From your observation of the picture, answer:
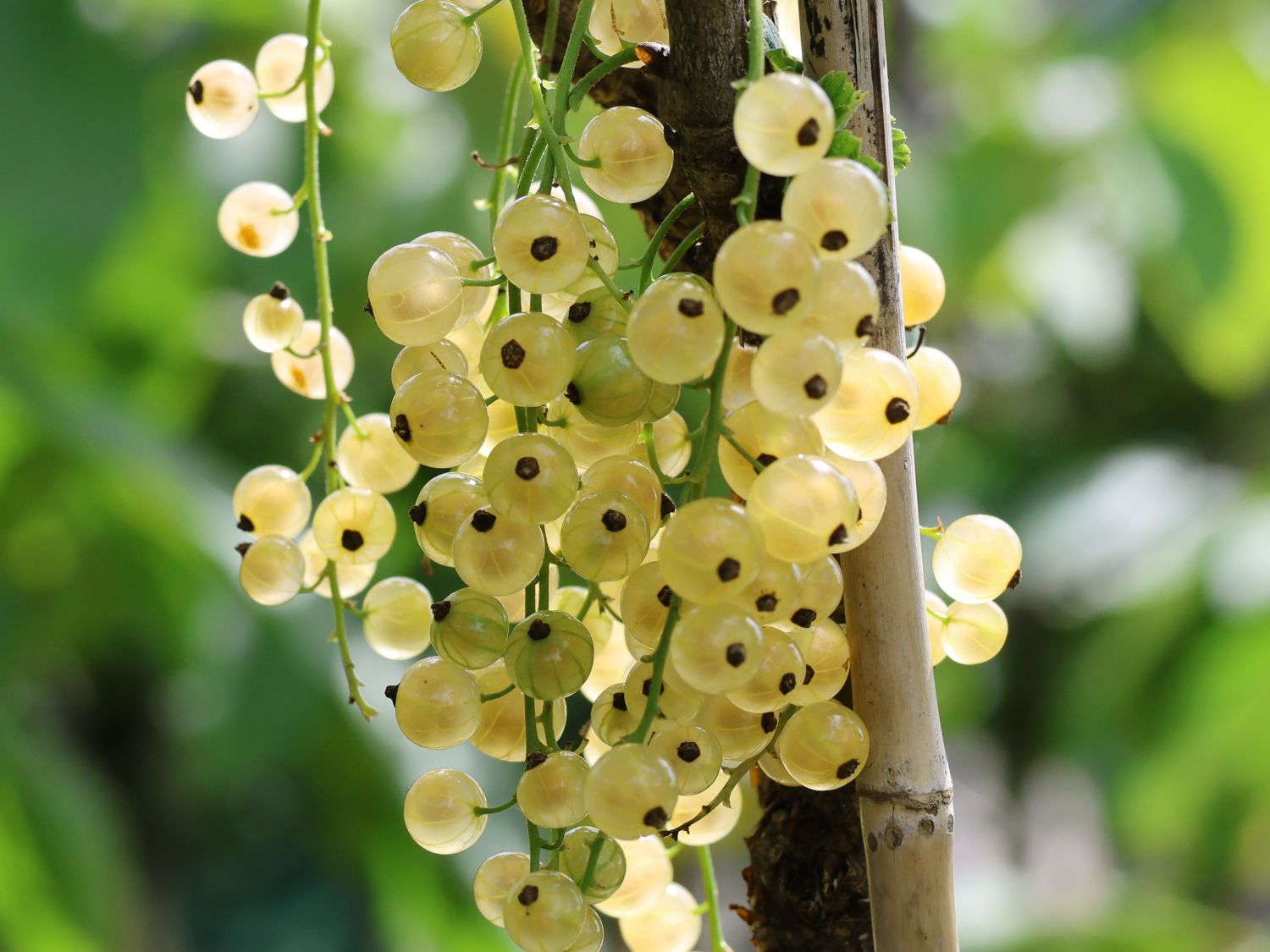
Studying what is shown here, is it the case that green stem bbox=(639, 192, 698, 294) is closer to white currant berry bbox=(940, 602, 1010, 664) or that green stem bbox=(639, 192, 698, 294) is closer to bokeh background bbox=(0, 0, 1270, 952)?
white currant berry bbox=(940, 602, 1010, 664)

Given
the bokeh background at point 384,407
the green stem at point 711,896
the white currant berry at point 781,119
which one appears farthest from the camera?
the bokeh background at point 384,407

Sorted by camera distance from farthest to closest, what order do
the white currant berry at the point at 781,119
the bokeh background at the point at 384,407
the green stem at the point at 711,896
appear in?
the bokeh background at the point at 384,407 < the green stem at the point at 711,896 < the white currant berry at the point at 781,119

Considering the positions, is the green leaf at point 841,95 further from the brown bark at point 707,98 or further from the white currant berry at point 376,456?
the white currant berry at point 376,456

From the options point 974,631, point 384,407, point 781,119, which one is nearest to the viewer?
point 781,119

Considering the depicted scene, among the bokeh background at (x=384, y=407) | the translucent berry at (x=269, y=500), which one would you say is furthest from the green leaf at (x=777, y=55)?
the bokeh background at (x=384, y=407)

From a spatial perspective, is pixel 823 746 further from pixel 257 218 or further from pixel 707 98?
pixel 257 218

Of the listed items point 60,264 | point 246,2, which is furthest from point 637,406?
point 246,2

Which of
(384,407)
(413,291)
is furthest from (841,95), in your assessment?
(384,407)
